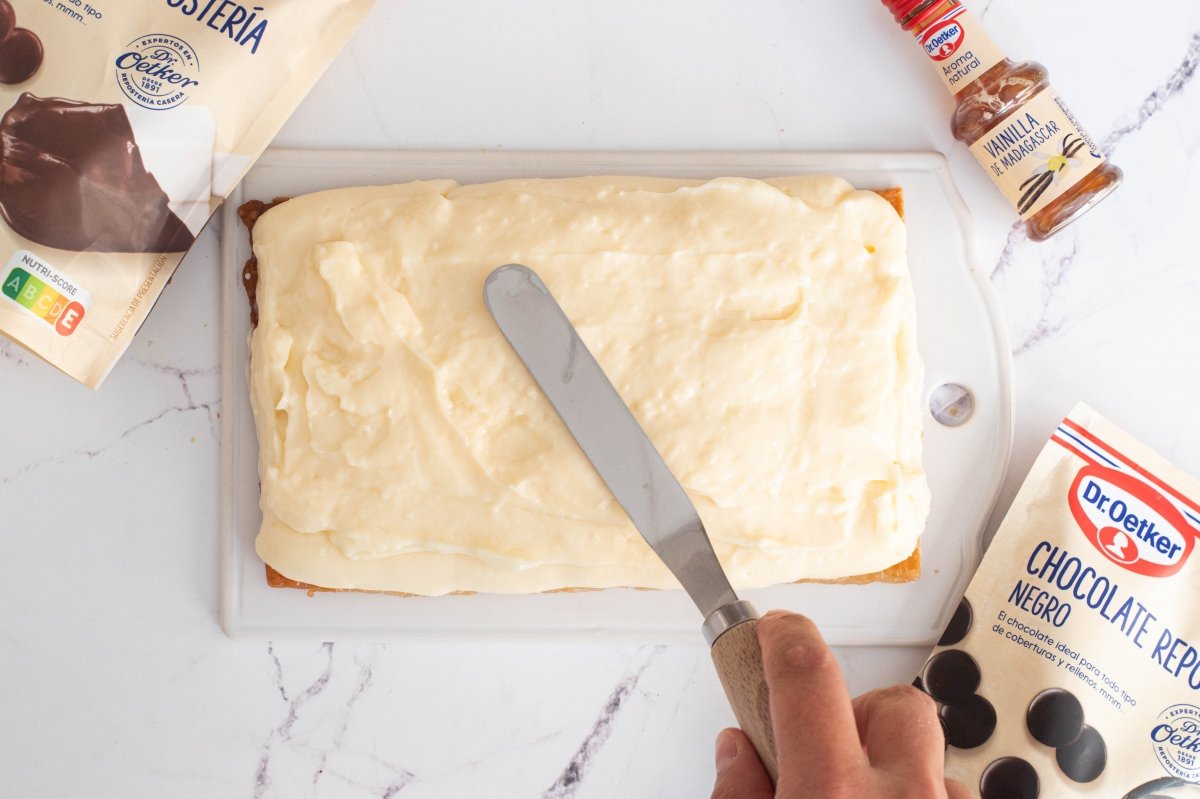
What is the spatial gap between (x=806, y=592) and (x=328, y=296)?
107 cm

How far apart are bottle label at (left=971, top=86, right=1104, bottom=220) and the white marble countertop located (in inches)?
5.1

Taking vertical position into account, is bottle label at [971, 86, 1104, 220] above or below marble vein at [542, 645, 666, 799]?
above

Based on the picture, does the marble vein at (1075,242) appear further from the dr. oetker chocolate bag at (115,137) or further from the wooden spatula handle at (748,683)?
the dr. oetker chocolate bag at (115,137)

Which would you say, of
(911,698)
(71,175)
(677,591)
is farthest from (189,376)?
(911,698)

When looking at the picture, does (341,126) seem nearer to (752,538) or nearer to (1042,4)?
(752,538)

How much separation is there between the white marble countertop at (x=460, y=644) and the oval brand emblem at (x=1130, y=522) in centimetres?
15

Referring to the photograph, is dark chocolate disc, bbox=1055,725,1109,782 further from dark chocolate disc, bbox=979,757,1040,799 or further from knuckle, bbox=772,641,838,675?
knuckle, bbox=772,641,838,675

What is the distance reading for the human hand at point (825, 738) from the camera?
1.00 m

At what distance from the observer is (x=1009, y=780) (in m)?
1.62

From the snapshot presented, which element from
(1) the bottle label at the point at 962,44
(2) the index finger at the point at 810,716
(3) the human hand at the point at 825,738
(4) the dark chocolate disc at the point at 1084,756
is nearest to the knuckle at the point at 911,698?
(3) the human hand at the point at 825,738

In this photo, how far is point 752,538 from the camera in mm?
1531

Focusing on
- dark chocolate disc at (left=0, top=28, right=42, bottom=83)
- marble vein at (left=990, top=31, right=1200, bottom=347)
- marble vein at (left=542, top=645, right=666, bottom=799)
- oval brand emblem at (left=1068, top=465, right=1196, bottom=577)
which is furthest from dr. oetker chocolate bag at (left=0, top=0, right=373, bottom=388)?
oval brand emblem at (left=1068, top=465, right=1196, bottom=577)

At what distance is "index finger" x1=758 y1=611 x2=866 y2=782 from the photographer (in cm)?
100

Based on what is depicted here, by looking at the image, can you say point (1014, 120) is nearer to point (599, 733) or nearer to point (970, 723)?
point (970, 723)
